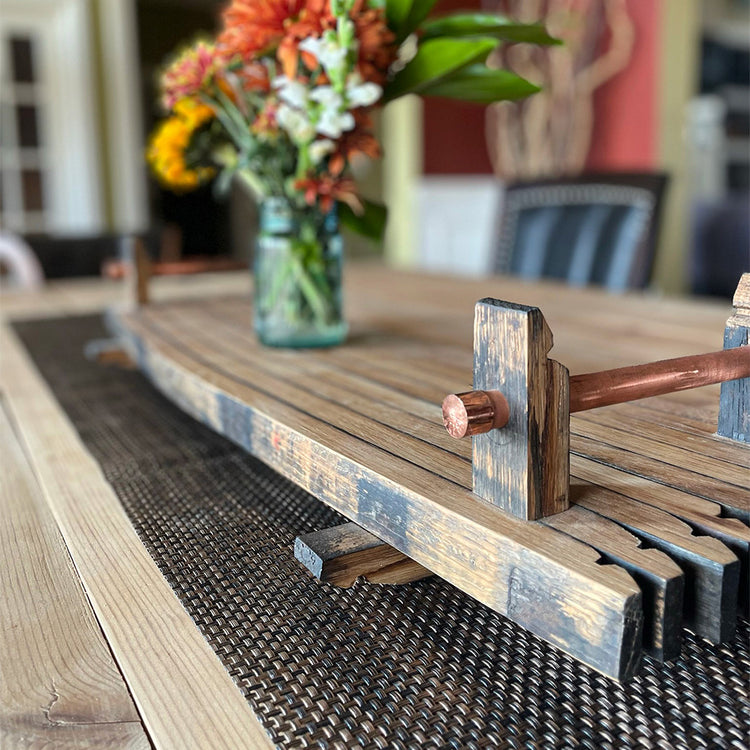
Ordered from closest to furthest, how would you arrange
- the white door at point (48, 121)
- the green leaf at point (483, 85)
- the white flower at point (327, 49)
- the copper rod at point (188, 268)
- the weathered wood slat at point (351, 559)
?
the weathered wood slat at point (351, 559) → the white flower at point (327, 49) → the green leaf at point (483, 85) → the copper rod at point (188, 268) → the white door at point (48, 121)

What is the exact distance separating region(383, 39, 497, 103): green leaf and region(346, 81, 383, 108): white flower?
0.06 meters

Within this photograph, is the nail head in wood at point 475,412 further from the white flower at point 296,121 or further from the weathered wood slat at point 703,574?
the white flower at point 296,121

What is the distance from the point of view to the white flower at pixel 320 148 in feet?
2.96

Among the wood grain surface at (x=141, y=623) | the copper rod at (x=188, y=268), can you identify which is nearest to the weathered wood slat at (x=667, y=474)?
the wood grain surface at (x=141, y=623)

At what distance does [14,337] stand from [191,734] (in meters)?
1.25

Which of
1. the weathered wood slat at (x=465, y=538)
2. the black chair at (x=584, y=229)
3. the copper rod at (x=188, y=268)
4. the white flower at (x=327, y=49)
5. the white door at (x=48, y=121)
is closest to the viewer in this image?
the weathered wood slat at (x=465, y=538)

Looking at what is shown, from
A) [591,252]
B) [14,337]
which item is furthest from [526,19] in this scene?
[14,337]

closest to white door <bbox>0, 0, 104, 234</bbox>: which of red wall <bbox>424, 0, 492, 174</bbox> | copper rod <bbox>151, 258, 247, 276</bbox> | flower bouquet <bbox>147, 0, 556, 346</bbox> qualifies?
red wall <bbox>424, 0, 492, 174</bbox>

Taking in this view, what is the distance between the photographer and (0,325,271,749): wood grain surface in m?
0.40

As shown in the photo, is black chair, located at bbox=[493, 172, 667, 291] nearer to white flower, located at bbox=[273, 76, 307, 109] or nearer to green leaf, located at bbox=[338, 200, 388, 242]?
green leaf, located at bbox=[338, 200, 388, 242]

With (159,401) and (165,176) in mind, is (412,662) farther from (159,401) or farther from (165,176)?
(165,176)

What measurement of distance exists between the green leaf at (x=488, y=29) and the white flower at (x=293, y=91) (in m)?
0.18

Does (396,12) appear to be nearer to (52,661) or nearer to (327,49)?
(327,49)

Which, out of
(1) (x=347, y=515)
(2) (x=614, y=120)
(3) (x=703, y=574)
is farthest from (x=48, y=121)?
(3) (x=703, y=574)
